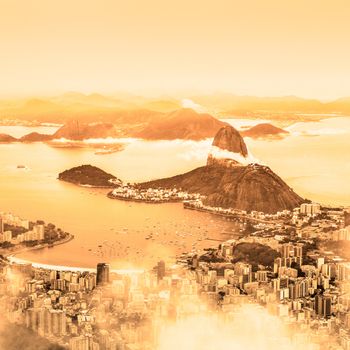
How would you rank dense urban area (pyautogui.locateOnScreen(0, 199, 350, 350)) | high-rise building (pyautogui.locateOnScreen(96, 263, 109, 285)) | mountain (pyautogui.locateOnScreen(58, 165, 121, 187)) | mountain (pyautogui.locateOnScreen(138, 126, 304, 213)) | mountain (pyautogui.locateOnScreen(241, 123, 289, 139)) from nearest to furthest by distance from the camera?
dense urban area (pyautogui.locateOnScreen(0, 199, 350, 350)) → high-rise building (pyautogui.locateOnScreen(96, 263, 109, 285)) → mountain (pyautogui.locateOnScreen(138, 126, 304, 213)) → mountain (pyautogui.locateOnScreen(58, 165, 121, 187)) → mountain (pyautogui.locateOnScreen(241, 123, 289, 139))

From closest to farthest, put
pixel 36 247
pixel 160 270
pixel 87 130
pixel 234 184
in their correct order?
pixel 160 270
pixel 36 247
pixel 234 184
pixel 87 130

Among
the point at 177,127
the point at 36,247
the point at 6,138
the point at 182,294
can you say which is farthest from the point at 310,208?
the point at 6,138

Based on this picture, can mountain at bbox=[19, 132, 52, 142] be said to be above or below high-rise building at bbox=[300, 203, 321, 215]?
above

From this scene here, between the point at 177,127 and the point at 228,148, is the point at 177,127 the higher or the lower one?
the higher one

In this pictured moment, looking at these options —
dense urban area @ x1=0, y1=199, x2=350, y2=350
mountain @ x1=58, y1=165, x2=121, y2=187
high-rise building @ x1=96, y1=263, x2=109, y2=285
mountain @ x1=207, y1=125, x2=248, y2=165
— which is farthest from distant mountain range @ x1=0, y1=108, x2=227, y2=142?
high-rise building @ x1=96, y1=263, x2=109, y2=285

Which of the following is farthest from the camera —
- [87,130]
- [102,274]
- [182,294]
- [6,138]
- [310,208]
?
[87,130]

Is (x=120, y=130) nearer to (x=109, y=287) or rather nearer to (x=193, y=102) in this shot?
(x=193, y=102)

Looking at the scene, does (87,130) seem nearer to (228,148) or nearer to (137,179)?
(137,179)

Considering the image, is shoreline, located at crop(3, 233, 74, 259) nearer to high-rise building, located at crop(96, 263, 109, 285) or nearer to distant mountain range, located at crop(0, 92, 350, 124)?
high-rise building, located at crop(96, 263, 109, 285)
